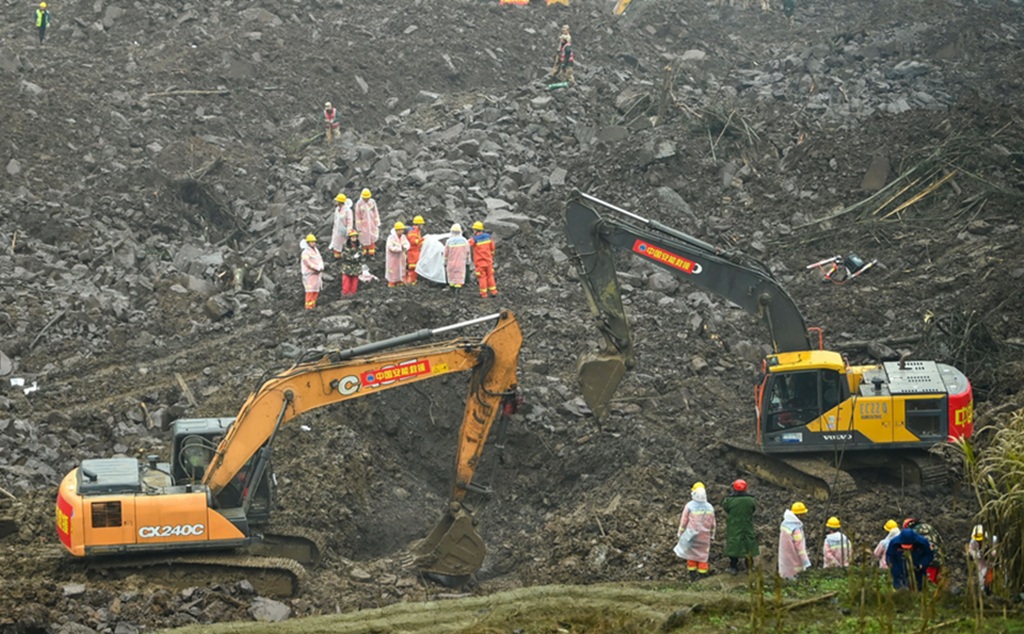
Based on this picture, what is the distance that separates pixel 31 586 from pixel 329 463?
495cm

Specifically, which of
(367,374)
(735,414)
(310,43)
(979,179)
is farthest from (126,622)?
(310,43)

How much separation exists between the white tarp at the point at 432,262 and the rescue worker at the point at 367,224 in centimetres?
120

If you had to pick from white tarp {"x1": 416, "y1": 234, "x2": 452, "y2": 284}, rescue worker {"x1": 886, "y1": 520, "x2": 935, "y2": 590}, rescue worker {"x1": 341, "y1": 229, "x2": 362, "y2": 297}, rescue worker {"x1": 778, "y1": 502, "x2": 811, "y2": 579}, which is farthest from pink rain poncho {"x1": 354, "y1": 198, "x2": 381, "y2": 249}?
rescue worker {"x1": 886, "y1": 520, "x2": 935, "y2": 590}

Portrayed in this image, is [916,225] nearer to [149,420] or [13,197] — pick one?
[149,420]

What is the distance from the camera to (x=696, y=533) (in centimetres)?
1441

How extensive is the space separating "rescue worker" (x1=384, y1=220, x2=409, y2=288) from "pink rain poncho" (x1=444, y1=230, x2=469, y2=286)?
27.4 inches

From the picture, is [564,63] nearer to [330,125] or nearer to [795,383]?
[330,125]

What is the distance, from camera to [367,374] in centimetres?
1457

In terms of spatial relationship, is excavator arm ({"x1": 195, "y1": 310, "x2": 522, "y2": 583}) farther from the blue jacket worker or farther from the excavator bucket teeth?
the blue jacket worker

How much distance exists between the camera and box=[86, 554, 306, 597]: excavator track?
558 inches

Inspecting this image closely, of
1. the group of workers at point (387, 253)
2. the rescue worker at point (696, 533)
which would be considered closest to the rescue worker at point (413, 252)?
the group of workers at point (387, 253)

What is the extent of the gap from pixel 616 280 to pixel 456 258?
563 cm

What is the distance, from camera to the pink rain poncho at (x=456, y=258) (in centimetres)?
2183

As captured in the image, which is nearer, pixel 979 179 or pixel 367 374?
pixel 367 374
